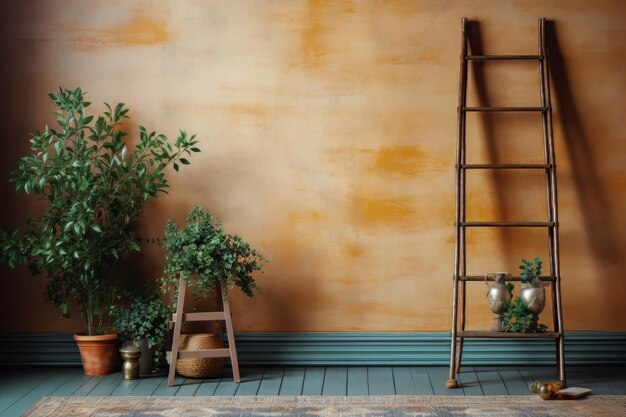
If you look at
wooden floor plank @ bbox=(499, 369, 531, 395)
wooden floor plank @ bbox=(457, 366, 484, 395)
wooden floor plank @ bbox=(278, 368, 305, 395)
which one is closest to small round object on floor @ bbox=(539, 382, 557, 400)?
wooden floor plank @ bbox=(499, 369, 531, 395)

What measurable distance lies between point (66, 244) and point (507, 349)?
2791mm

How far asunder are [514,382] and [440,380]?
16.7 inches

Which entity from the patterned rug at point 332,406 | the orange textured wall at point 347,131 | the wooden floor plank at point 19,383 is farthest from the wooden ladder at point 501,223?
the wooden floor plank at point 19,383

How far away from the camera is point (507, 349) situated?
16.6 feet

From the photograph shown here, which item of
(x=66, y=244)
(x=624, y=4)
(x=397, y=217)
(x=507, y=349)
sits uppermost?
(x=624, y=4)

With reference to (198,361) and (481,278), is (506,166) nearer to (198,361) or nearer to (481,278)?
(481,278)

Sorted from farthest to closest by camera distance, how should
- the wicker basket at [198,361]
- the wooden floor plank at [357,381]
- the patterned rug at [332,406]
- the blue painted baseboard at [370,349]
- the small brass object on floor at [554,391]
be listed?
the blue painted baseboard at [370,349]
the wicker basket at [198,361]
the wooden floor plank at [357,381]
the small brass object on floor at [554,391]
the patterned rug at [332,406]

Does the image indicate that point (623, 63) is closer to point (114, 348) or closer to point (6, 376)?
point (114, 348)

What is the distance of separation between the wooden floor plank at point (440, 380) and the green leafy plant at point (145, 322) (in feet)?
5.33

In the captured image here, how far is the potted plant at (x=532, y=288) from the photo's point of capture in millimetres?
4582

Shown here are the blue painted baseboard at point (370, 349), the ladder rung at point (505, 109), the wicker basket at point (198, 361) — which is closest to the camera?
the wicker basket at point (198, 361)

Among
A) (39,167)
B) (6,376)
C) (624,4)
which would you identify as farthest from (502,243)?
(6,376)

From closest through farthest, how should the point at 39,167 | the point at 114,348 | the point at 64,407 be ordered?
the point at 64,407 < the point at 39,167 < the point at 114,348

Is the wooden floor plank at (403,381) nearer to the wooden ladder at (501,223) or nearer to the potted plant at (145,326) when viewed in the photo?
the wooden ladder at (501,223)
